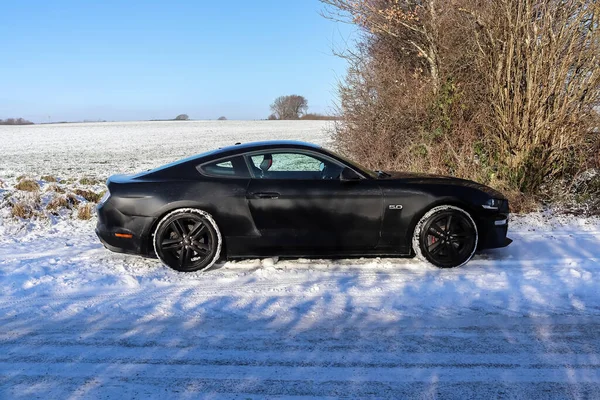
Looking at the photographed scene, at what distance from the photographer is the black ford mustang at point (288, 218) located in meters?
5.09

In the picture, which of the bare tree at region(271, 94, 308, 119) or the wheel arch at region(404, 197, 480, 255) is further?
the bare tree at region(271, 94, 308, 119)

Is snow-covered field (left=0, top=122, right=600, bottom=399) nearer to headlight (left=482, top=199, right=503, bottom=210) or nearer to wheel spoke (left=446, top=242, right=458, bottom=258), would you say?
wheel spoke (left=446, top=242, right=458, bottom=258)

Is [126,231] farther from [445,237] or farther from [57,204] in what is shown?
[57,204]

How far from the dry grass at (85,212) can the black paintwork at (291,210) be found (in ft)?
10.0

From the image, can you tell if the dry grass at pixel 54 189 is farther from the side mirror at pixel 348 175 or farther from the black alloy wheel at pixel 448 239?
the black alloy wheel at pixel 448 239

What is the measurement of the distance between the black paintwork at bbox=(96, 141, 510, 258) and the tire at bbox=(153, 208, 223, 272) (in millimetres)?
77

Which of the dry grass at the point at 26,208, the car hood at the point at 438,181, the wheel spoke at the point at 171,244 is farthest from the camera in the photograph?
the dry grass at the point at 26,208

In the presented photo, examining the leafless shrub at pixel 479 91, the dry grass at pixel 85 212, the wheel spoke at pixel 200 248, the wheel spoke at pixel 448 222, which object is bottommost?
the dry grass at pixel 85 212

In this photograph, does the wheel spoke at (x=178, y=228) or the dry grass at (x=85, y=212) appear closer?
the wheel spoke at (x=178, y=228)

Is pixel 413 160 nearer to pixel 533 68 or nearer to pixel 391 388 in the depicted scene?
pixel 533 68

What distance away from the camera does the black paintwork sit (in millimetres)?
5086

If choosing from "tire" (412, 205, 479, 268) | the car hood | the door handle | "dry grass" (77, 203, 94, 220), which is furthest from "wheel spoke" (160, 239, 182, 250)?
"dry grass" (77, 203, 94, 220)

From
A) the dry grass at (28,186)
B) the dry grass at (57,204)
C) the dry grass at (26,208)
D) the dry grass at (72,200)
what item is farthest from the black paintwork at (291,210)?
the dry grass at (28,186)

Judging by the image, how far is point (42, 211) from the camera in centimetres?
805
